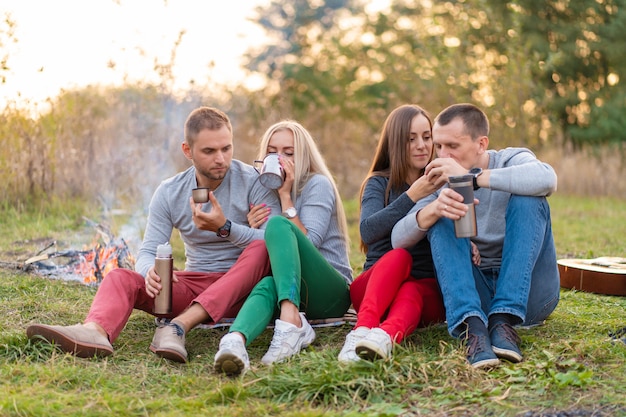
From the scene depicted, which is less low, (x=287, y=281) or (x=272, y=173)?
(x=272, y=173)

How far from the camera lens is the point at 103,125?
314 inches

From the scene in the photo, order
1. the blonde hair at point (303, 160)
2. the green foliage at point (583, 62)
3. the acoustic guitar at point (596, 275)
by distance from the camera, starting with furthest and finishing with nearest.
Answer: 1. the green foliage at point (583, 62)
2. the acoustic guitar at point (596, 275)
3. the blonde hair at point (303, 160)

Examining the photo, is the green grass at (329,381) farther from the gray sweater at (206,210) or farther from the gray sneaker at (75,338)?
the gray sweater at (206,210)

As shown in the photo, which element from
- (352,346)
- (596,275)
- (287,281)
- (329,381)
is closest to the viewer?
(329,381)

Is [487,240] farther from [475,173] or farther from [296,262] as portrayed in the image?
[296,262]

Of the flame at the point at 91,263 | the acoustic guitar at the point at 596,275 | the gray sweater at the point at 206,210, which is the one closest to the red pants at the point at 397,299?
the gray sweater at the point at 206,210

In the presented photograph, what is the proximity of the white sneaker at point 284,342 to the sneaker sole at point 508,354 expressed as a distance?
822mm

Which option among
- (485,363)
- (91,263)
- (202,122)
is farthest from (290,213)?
(91,263)

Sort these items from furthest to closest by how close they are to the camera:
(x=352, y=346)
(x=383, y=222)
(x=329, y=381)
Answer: (x=383, y=222)
(x=352, y=346)
(x=329, y=381)

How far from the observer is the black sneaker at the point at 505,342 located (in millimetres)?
2982

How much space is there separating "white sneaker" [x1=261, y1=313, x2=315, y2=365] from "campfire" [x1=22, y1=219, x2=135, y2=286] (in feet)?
6.39

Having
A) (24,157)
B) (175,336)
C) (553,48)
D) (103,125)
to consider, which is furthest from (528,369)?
(553,48)

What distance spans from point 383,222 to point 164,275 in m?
1.05

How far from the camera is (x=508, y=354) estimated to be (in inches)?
117
